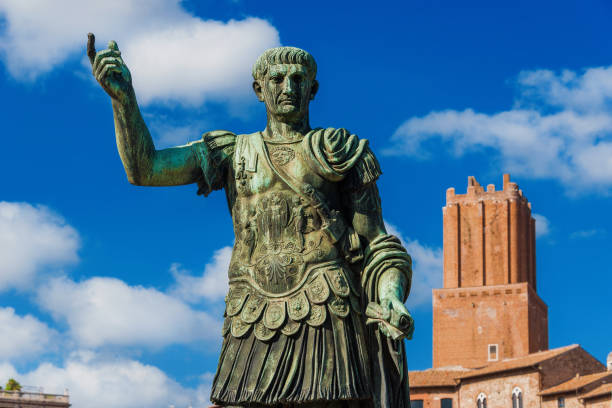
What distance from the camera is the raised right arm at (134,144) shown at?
6402 mm

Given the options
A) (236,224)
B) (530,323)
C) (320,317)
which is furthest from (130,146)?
(530,323)

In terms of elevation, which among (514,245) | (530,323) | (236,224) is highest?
(514,245)

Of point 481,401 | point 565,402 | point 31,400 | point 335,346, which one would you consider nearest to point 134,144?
point 335,346

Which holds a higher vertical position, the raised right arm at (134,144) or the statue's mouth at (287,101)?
the statue's mouth at (287,101)

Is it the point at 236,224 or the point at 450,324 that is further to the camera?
the point at 450,324

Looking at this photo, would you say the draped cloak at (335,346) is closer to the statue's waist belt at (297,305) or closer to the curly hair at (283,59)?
the statue's waist belt at (297,305)

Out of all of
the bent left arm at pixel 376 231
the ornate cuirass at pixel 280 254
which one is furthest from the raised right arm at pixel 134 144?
the bent left arm at pixel 376 231

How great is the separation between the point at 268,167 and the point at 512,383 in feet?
215

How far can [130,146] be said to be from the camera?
6594 mm

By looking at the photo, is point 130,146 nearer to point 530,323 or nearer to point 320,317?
point 320,317

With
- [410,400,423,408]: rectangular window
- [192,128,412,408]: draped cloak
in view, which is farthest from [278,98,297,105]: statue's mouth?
[410,400,423,408]: rectangular window

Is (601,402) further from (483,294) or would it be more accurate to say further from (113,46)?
(113,46)

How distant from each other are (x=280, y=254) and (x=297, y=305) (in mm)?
305

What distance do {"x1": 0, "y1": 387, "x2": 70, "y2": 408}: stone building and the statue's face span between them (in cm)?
8460
